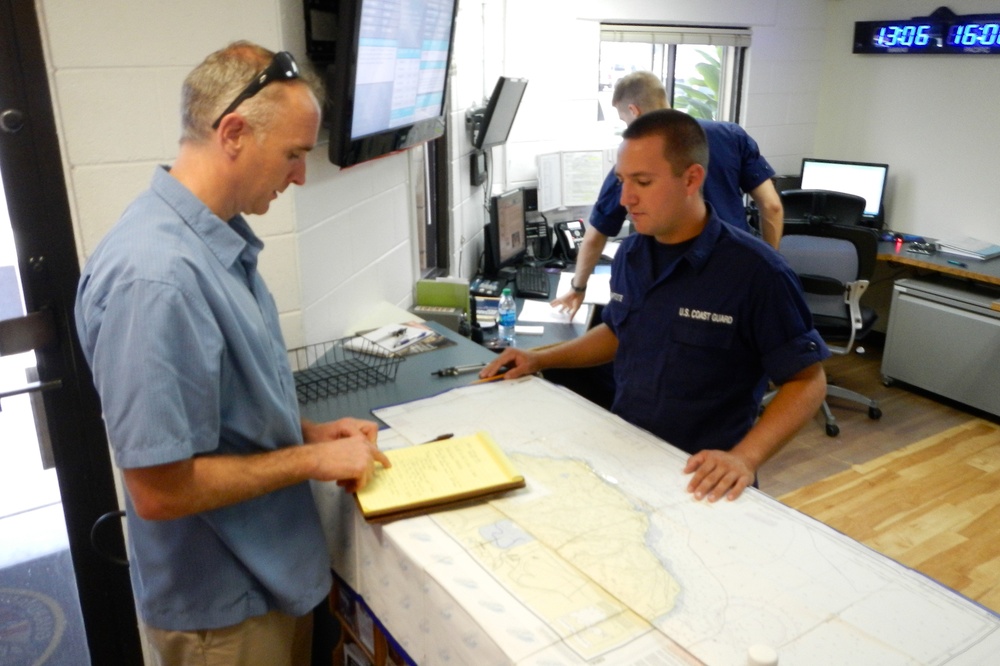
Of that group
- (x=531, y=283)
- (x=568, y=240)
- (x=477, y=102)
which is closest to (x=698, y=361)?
(x=531, y=283)

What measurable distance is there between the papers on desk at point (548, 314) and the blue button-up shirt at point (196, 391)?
1.73 metres

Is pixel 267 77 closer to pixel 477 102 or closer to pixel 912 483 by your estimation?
pixel 477 102

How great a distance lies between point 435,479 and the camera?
53.8 inches

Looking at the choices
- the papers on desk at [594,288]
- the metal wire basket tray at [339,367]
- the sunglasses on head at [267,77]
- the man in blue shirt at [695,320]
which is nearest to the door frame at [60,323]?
the metal wire basket tray at [339,367]

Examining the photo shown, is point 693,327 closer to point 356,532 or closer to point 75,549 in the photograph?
point 356,532

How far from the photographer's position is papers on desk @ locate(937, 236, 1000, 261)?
430 cm

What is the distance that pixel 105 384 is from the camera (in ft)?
3.39

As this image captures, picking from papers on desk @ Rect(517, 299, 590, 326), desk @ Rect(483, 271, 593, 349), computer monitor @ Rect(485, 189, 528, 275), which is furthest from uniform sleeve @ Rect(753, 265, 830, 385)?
computer monitor @ Rect(485, 189, 528, 275)

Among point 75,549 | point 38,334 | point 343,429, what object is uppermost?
point 38,334

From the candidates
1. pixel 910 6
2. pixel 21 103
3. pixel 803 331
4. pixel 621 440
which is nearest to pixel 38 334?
pixel 21 103

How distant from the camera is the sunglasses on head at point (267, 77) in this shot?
1118mm

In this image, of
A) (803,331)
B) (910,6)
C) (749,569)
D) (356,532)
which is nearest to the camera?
(749,569)

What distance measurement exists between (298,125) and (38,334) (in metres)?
0.95

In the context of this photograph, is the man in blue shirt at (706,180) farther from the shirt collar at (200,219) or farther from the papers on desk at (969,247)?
the shirt collar at (200,219)
